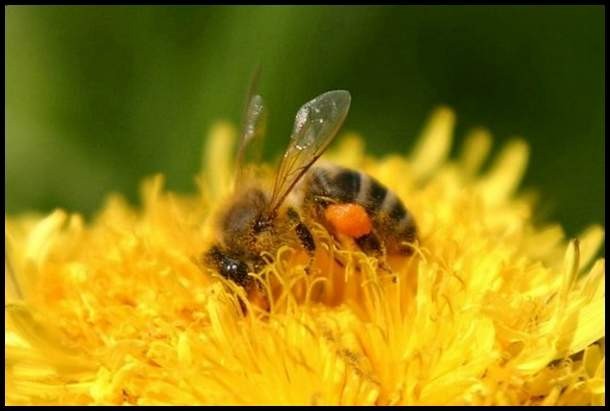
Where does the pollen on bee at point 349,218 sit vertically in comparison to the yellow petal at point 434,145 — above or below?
below

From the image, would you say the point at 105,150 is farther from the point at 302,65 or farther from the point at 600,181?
the point at 600,181

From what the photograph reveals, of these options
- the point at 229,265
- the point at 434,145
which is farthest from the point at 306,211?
the point at 434,145

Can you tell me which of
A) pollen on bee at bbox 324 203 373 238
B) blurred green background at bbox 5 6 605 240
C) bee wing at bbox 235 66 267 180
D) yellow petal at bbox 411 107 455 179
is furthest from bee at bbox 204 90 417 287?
blurred green background at bbox 5 6 605 240

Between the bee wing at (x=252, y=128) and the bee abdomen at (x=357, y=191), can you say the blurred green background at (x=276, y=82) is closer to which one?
the bee wing at (x=252, y=128)

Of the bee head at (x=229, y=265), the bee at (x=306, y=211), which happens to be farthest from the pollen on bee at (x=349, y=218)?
the bee head at (x=229, y=265)

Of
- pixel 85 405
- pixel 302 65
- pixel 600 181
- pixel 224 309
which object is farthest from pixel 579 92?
pixel 85 405

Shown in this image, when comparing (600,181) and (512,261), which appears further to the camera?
(600,181)

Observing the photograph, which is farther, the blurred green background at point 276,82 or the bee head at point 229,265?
the blurred green background at point 276,82

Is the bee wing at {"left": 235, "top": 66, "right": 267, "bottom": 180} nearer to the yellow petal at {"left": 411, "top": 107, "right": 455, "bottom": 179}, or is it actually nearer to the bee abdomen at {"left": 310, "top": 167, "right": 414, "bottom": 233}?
the bee abdomen at {"left": 310, "top": 167, "right": 414, "bottom": 233}
